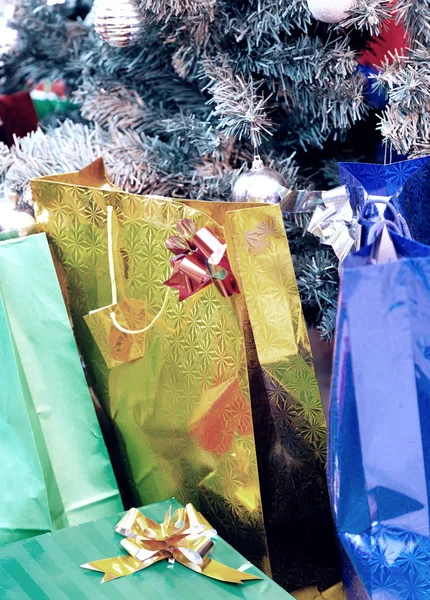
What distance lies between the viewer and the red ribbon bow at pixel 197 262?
0.44 meters

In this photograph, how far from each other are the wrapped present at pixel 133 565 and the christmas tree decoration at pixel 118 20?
40 centimetres

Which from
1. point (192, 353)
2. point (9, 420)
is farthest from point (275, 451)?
point (9, 420)

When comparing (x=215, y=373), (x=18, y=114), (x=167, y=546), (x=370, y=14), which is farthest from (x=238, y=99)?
(x=18, y=114)

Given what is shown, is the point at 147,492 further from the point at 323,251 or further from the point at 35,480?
the point at 323,251

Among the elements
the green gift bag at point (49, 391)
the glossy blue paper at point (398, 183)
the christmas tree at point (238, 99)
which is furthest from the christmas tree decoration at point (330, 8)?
the green gift bag at point (49, 391)

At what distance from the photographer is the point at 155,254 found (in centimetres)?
51

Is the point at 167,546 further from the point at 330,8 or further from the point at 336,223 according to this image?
the point at 330,8

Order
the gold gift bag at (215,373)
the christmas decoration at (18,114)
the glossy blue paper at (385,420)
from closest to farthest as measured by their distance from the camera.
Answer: the glossy blue paper at (385,420), the gold gift bag at (215,373), the christmas decoration at (18,114)

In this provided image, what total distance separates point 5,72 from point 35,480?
53 cm

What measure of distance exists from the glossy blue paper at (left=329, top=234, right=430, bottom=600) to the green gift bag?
0.75ft

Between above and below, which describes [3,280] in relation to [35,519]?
above

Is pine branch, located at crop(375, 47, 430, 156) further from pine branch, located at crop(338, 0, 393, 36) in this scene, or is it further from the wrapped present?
the wrapped present

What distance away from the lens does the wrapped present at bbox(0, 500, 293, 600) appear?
1.37 ft

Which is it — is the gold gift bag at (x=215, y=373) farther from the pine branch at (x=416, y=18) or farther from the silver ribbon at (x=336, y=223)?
the pine branch at (x=416, y=18)
